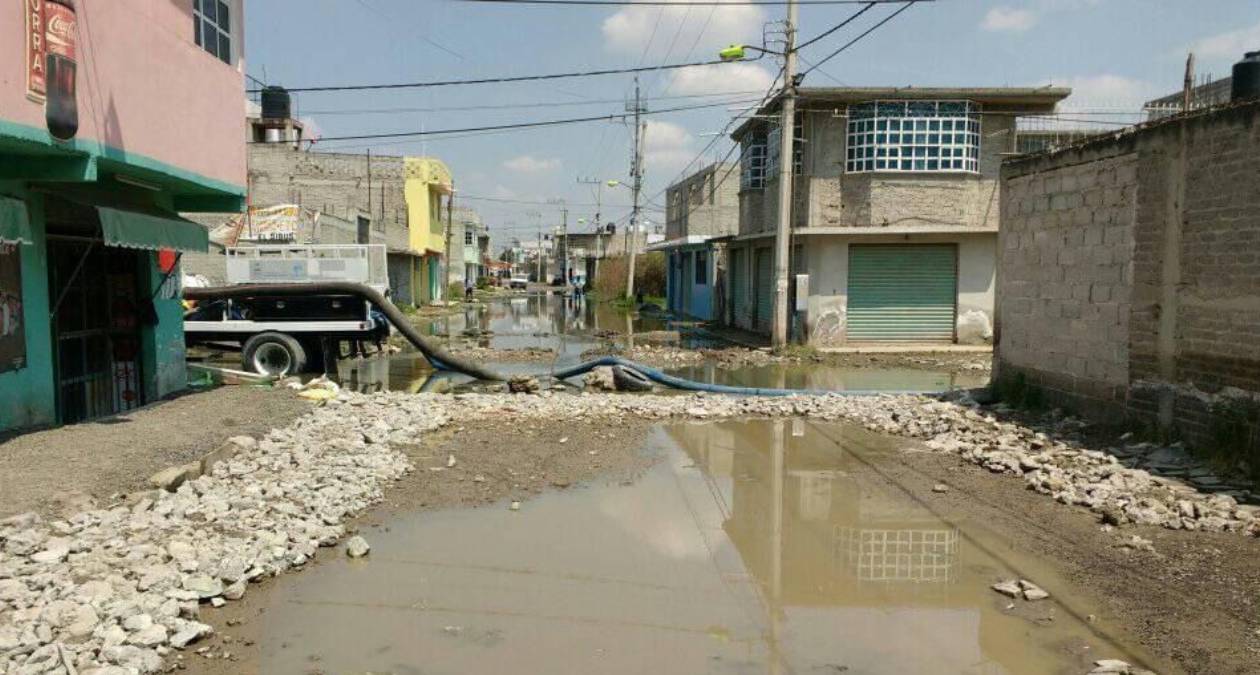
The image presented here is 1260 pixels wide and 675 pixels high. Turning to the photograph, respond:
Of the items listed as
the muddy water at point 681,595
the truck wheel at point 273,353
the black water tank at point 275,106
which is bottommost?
the muddy water at point 681,595

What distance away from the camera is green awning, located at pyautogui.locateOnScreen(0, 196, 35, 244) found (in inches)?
314

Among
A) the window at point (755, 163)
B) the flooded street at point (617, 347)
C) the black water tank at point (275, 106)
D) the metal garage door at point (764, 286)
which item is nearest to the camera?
the flooded street at point (617, 347)

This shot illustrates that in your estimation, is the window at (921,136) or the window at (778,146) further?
the window at (778,146)

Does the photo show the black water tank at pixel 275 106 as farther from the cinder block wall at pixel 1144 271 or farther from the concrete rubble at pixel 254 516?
the cinder block wall at pixel 1144 271

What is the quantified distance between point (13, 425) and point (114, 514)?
341cm

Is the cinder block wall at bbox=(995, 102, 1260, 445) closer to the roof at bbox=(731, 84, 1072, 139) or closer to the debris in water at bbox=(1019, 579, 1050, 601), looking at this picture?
the debris in water at bbox=(1019, 579, 1050, 601)

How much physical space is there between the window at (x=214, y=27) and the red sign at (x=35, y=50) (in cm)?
360

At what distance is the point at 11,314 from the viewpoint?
355 inches

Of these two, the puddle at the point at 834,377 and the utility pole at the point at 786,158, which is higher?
the utility pole at the point at 786,158

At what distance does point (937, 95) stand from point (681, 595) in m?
20.0

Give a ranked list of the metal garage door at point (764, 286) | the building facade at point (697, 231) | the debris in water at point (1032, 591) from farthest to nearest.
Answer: the building facade at point (697, 231) < the metal garage door at point (764, 286) < the debris in water at point (1032, 591)

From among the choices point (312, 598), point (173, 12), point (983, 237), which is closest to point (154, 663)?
point (312, 598)

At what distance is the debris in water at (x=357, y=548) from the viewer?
22.4 feet

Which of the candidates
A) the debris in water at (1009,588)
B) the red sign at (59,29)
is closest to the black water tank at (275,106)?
the red sign at (59,29)
